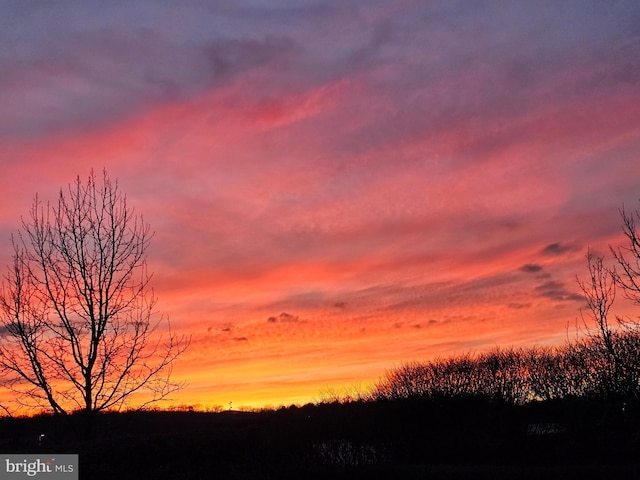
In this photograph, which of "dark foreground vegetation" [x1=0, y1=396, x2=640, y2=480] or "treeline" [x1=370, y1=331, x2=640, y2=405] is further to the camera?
"treeline" [x1=370, y1=331, x2=640, y2=405]

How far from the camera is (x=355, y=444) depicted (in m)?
29.5

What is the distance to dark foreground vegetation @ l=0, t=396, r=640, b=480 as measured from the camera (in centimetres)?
2303

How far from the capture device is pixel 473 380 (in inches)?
2675

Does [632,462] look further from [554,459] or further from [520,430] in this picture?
[520,430]

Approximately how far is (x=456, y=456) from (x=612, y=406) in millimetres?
18557

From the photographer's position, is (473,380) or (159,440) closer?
(159,440)

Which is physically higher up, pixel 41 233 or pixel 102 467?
pixel 41 233

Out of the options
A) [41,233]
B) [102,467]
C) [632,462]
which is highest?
[41,233]

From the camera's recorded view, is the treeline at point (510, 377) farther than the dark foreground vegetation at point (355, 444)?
Yes

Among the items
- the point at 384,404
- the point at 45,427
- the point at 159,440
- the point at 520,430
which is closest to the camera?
the point at 159,440

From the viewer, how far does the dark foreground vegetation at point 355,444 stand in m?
23.0

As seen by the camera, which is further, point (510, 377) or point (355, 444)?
point (510, 377)

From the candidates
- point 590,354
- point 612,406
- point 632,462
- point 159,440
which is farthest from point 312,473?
point 590,354

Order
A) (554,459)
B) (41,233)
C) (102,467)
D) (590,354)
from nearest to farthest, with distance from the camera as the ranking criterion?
1. (41,233)
2. (102,467)
3. (554,459)
4. (590,354)
